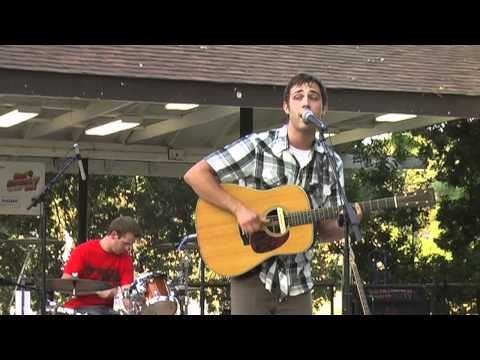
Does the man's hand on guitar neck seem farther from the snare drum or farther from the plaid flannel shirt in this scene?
the snare drum

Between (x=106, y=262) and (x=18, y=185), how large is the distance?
340 centimetres

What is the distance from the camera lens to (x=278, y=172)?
4613mm

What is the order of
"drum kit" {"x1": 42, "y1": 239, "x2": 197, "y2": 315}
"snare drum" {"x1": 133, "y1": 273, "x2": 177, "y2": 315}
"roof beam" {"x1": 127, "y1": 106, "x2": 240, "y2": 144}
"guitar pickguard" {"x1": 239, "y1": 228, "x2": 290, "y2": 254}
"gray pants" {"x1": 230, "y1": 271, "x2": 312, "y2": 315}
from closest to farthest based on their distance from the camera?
1. "gray pants" {"x1": 230, "y1": 271, "x2": 312, "y2": 315}
2. "guitar pickguard" {"x1": 239, "y1": 228, "x2": 290, "y2": 254}
3. "drum kit" {"x1": 42, "y1": 239, "x2": 197, "y2": 315}
4. "snare drum" {"x1": 133, "y1": 273, "x2": 177, "y2": 315}
5. "roof beam" {"x1": 127, "y1": 106, "x2": 240, "y2": 144}

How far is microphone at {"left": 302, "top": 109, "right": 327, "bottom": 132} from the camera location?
14.0 ft

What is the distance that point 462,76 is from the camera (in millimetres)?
11055

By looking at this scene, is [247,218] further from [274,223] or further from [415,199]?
[415,199]

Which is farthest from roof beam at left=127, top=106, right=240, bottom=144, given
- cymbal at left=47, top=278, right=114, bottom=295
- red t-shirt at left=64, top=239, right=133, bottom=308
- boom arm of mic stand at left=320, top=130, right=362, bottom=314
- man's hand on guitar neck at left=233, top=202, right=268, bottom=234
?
boom arm of mic stand at left=320, top=130, right=362, bottom=314

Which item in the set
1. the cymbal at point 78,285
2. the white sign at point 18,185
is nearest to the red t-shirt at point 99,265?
the cymbal at point 78,285

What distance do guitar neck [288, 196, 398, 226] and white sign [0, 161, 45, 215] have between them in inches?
321

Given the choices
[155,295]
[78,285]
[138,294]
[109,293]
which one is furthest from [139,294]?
[78,285]

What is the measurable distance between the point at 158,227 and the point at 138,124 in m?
3.85
